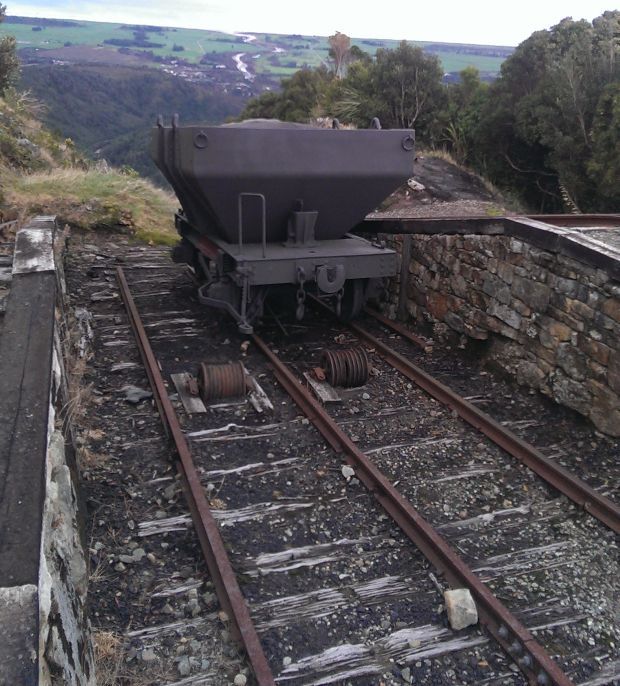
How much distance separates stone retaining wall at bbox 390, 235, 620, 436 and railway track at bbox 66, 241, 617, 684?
39.2 inches

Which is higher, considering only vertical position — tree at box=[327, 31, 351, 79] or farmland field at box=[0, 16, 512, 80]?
farmland field at box=[0, 16, 512, 80]

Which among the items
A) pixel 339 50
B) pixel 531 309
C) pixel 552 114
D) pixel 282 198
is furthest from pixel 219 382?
pixel 339 50

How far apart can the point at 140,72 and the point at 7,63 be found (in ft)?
245

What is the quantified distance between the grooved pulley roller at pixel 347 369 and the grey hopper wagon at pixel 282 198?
0.90m

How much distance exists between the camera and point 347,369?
622 centimetres

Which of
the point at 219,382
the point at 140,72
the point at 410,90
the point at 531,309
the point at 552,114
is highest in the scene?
the point at 140,72

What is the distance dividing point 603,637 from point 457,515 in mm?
1193

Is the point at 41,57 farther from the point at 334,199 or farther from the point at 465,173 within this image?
the point at 334,199

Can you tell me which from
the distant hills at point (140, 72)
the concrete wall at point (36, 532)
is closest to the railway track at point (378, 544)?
the concrete wall at point (36, 532)

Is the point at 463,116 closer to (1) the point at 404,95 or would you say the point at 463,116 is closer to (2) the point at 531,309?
(1) the point at 404,95

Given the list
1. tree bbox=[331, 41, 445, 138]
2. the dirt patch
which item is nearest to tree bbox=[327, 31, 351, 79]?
tree bbox=[331, 41, 445, 138]

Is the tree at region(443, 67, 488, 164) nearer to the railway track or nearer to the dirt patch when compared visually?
the dirt patch

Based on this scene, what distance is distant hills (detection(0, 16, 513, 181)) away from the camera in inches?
2284

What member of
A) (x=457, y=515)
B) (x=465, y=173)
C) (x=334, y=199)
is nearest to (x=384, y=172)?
(x=334, y=199)
